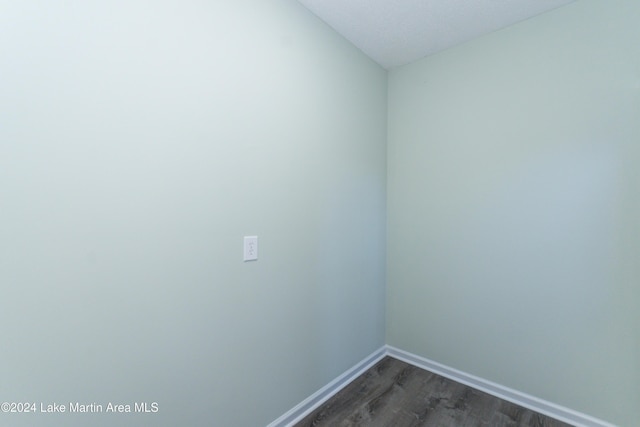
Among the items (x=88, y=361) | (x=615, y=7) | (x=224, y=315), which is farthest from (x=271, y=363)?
(x=615, y=7)

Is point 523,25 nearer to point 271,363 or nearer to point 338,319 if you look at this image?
point 338,319

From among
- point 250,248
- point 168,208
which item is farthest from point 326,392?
point 168,208

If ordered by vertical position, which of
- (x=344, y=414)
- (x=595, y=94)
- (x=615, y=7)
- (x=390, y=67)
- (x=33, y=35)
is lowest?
(x=344, y=414)

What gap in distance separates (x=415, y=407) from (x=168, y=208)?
1945 mm

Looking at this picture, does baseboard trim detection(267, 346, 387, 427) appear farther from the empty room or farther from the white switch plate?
the white switch plate

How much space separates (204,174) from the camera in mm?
1288

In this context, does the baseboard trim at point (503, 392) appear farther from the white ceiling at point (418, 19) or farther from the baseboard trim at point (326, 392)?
the white ceiling at point (418, 19)

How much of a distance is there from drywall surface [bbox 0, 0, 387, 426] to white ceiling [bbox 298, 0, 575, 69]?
18cm

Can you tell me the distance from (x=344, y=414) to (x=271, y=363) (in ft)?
2.09

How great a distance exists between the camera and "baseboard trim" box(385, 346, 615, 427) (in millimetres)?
1650

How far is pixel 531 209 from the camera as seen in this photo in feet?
5.98

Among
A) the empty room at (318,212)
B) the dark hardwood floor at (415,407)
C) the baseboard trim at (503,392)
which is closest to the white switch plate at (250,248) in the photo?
the empty room at (318,212)

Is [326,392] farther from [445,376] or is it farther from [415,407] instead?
[445,376]

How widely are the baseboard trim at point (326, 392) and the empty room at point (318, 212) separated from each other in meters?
0.02
